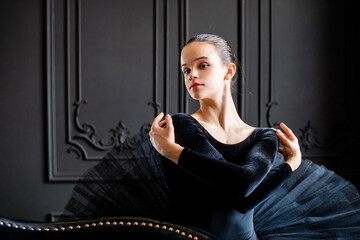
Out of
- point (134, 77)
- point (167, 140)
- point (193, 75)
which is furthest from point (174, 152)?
point (134, 77)

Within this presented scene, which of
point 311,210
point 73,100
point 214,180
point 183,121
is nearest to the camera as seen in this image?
point 214,180

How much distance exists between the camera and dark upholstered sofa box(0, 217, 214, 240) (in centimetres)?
84

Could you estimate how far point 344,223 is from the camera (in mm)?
1044

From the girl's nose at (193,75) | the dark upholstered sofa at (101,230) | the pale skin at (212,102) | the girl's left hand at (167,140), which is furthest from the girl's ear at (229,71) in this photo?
the dark upholstered sofa at (101,230)

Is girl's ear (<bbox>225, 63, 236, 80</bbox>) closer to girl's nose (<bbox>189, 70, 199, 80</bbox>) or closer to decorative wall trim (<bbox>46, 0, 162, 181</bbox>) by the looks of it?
girl's nose (<bbox>189, 70, 199, 80</bbox>)

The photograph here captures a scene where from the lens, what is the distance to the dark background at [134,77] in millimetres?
2756

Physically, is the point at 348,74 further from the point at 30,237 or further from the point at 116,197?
the point at 30,237

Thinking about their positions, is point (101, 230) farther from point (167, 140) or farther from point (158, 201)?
point (167, 140)

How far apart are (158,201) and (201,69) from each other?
385mm

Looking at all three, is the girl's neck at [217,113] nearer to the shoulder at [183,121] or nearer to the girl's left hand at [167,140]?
the shoulder at [183,121]

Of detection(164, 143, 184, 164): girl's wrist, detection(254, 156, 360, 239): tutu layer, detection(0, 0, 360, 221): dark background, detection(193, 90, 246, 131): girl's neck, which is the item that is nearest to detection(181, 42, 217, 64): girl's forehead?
detection(193, 90, 246, 131): girl's neck

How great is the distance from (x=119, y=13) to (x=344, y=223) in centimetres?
232

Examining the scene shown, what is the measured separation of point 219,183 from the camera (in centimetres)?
83

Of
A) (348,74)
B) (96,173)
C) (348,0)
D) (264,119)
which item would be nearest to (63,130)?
(264,119)
